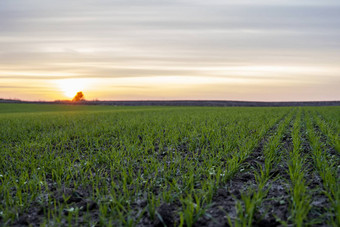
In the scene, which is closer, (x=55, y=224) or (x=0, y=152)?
(x=55, y=224)

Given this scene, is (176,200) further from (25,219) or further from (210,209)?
(25,219)

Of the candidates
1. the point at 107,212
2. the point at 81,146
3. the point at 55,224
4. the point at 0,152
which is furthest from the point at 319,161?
the point at 0,152

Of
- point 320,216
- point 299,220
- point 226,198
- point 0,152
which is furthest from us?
point 0,152

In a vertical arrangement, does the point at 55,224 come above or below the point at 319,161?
below

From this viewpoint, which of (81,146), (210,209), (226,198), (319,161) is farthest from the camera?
(81,146)

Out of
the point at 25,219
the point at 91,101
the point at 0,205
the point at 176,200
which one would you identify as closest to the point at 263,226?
the point at 176,200

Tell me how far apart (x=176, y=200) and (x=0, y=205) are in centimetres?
246

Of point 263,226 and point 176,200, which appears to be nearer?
point 263,226

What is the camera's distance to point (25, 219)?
431 centimetres

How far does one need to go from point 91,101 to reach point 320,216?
306 feet

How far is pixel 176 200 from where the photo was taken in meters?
4.75

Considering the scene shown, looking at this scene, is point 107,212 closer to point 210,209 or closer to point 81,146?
point 210,209

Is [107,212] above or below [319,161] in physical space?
below

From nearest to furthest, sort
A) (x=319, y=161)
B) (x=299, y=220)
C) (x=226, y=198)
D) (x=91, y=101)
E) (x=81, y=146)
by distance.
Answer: (x=299, y=220)
(x=226, y=198)
(x=319, y=161)
(x=81, y=146)
(x=91, y=101)
